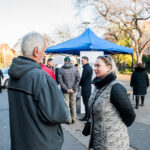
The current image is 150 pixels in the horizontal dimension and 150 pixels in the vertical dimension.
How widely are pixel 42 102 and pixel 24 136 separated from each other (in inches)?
13.9

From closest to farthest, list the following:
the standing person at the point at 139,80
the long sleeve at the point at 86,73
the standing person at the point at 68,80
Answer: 1. the standing person at the point at 68,80
2. the long sleeve at the point at 86,73
3. the standing person at the point at 139,80

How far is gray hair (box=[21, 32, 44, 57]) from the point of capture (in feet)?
5.75

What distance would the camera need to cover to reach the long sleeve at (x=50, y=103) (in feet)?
5.35

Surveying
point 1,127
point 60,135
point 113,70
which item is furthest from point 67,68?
point 60,135

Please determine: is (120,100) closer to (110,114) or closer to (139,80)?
(110,114)

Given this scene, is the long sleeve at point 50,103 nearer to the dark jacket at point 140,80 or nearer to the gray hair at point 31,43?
the gray hair at point 31,43

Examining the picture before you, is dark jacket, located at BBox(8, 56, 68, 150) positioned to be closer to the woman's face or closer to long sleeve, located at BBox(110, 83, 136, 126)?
long sleeve, located at BBox(110, 83, 136, 126)

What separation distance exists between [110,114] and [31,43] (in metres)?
1.14

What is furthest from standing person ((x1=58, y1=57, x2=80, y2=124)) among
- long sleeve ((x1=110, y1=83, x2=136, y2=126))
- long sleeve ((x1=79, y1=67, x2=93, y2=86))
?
long sleeve ((x1=110, y1=83, x2=136, y2=126))

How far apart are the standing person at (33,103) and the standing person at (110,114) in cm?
67

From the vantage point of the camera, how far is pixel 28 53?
1758 mm

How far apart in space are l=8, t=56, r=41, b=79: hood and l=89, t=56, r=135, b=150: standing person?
0.90 metres

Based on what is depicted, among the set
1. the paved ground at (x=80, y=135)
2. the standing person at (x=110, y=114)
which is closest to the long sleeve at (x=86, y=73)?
the paved ground at (x=80, y=135)

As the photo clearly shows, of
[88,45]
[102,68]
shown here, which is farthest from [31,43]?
[88,45]
